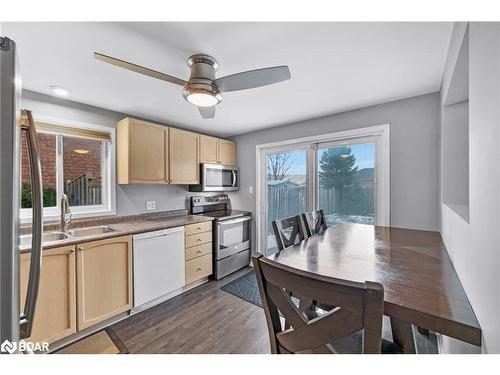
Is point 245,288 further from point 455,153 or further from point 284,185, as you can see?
point 455,153

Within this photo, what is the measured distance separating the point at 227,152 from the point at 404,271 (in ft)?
9.97

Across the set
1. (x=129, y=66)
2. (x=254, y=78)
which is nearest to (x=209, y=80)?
(x=254, y=78)

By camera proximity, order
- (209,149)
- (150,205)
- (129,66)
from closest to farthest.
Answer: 1. (129,66)
2. (150,205)
3. (209,149)

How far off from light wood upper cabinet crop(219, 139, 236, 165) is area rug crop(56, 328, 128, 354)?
8.23 ft

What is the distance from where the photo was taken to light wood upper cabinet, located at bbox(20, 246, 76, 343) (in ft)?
5.32

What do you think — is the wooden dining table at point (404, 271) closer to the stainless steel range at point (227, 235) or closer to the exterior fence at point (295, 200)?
the exterior fence at point (295, 200)

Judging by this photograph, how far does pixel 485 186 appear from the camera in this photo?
0.67m

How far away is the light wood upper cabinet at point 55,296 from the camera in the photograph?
162 cm

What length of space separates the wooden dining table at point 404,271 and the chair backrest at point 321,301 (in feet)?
0.82

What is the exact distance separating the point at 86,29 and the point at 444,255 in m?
2.44

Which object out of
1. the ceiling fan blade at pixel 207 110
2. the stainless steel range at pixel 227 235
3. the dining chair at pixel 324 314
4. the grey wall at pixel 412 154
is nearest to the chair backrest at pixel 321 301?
the dining chair at pixel 324 314

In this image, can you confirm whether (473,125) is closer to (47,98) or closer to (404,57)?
(404,57)

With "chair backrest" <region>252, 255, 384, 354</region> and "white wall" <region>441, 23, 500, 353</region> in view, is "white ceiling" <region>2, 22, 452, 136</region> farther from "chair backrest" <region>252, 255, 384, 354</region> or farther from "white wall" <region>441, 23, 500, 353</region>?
→ "chair backrest" <region>252, 255, 384, 354</region>

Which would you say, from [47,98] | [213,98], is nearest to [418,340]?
A: [213,98]
